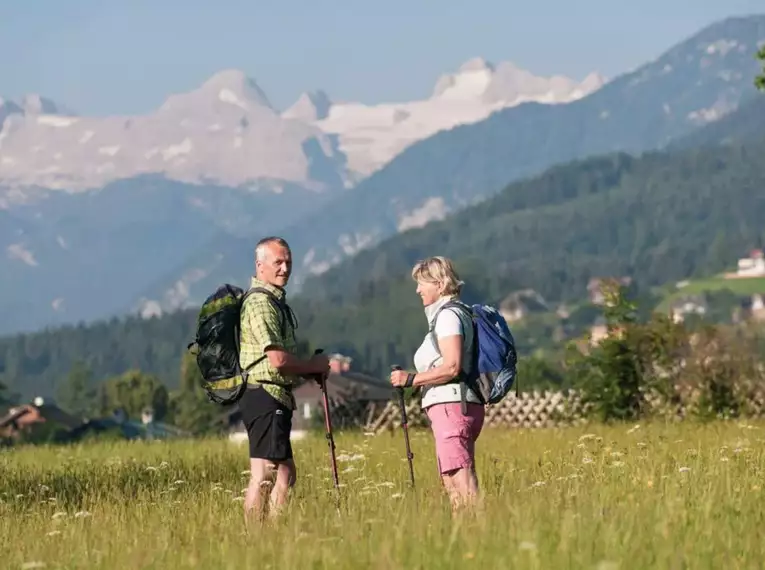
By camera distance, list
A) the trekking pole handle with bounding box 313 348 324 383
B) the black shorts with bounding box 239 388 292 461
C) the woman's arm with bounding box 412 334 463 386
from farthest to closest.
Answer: the trekking pole handle with bounding box 313 348 324 383 → the black shorts with bounding box 239 388 292 461 → the woman's arm with bounding box 412 334 463 386

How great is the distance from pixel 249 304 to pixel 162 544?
2206mm

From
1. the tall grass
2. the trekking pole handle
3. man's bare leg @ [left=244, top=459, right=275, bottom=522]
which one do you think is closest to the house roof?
the tall grass

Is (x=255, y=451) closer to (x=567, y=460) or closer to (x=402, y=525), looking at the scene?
(x=402, y=525)

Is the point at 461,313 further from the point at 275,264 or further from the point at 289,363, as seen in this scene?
the point at 275,264

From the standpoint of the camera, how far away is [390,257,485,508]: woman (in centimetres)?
995

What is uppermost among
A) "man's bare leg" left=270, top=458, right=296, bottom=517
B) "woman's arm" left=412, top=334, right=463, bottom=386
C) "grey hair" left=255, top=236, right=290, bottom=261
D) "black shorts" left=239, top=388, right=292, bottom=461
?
"grey hair" left=255, top=236, right=290, bottom=261

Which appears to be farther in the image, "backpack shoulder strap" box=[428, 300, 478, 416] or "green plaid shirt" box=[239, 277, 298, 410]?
"green plaid shirt" box=[239, 277, 298, 410]

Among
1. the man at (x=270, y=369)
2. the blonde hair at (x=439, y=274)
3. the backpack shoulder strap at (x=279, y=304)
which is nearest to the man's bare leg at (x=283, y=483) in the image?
the man at (x=270, y=369)

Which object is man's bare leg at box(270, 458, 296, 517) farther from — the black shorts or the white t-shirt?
the white t-shirt

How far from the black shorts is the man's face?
729 mm

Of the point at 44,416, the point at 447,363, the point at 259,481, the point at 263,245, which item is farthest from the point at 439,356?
the point at 44,416

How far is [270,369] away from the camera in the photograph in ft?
33.8

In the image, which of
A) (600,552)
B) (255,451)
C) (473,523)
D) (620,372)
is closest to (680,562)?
(600,552)

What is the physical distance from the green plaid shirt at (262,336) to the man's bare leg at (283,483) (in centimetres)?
44
